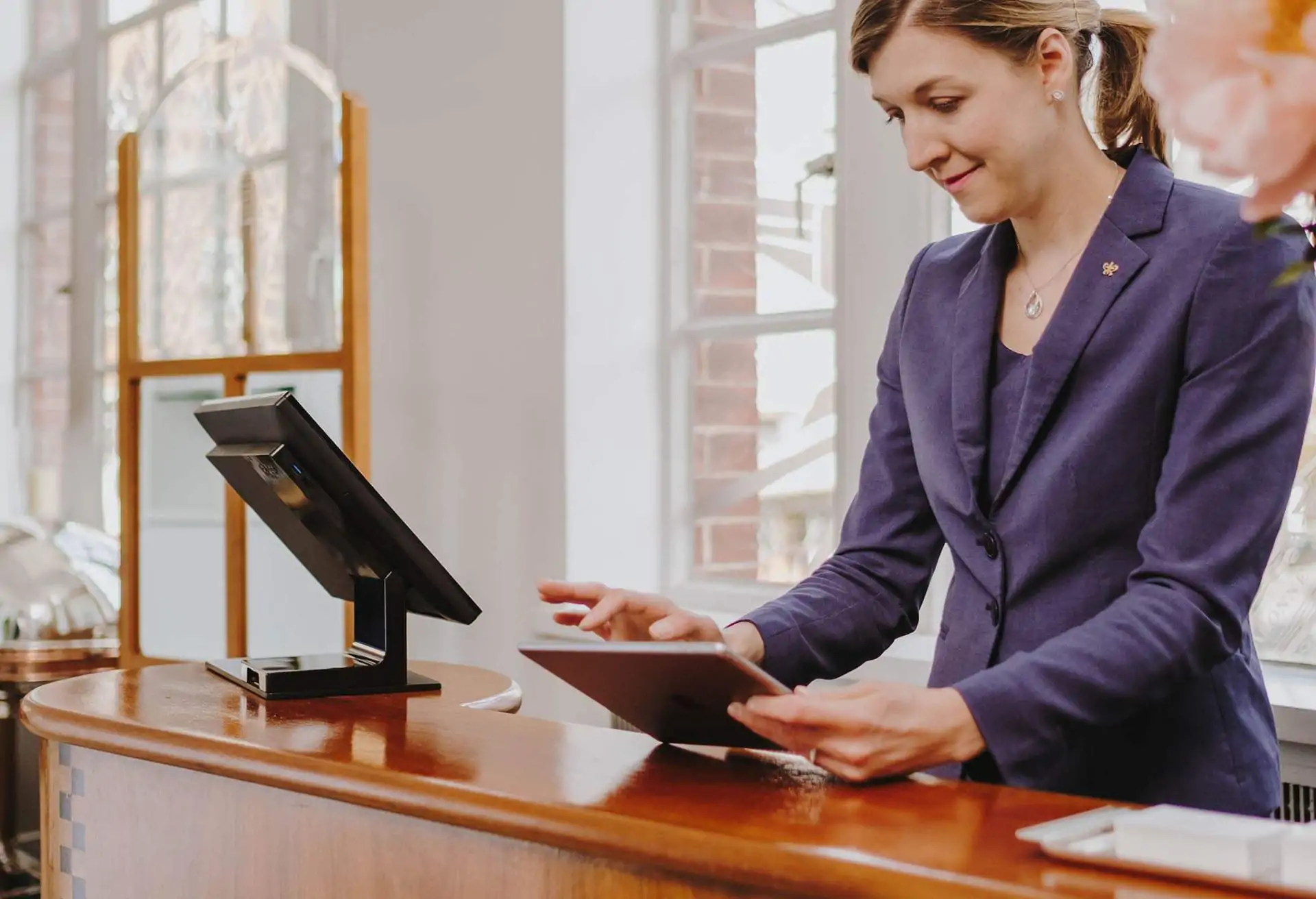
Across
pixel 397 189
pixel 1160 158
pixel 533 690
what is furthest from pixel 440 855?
pixel 397 189

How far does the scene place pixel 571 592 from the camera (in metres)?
1.67

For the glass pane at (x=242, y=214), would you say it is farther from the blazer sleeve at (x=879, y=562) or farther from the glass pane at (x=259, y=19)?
the blazer sleeve at (x=879, y=562)

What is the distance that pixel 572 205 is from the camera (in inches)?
127

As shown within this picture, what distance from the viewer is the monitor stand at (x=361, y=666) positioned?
1.91 m

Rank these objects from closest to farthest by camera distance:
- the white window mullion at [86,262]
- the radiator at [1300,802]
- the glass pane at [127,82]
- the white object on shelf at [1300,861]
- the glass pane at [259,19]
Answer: the white object on shelf at [1300,861]
the radiator at [1300,802]
the glass pane at [259,19]
the glass pane at [127,82]
the white window mullion at [86,262]

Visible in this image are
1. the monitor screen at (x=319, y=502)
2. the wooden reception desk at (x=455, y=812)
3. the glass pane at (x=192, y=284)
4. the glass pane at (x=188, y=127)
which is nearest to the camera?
the wooden reception desk at (x=455, y=812)

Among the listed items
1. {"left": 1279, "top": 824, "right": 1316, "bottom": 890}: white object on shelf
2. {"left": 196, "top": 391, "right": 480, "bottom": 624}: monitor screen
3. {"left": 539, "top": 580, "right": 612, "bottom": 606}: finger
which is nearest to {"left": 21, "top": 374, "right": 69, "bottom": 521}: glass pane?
{"left": 196, "top": 391, "right": 480, "bottom": 624}: monitor screen

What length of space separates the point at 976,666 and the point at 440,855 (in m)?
0.62

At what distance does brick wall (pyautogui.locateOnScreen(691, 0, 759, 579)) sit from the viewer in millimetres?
3279

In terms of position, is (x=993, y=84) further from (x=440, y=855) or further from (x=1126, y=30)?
(x=440, y=855)

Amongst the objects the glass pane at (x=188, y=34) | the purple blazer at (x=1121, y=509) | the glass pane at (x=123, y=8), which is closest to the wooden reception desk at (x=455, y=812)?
the purple blazer at (x=1121, y=509)

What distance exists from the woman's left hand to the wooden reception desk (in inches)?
1.2

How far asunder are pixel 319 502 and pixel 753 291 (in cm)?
160

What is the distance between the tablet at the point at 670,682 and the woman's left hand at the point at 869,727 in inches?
1.0
